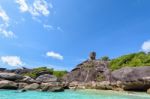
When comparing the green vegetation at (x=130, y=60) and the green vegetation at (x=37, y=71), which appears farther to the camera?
the green vegetation at (x=37, y=71)

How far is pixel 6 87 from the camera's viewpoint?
33938 millimetres

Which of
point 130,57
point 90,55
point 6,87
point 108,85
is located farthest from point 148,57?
point 6,87

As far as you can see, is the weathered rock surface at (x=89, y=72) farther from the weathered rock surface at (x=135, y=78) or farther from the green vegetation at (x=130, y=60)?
the weathered rock surface at (x=135, y=78)

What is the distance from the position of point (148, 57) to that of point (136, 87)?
11.7 metres

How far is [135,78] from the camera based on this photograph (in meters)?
28.5

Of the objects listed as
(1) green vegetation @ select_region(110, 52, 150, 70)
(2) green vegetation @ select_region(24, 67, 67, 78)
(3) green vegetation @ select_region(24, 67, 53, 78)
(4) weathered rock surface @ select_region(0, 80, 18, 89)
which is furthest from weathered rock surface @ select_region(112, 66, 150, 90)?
(3) green vegetation @ select_region(24, 67, 53, 78)

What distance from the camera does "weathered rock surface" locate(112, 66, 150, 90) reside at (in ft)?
91.9

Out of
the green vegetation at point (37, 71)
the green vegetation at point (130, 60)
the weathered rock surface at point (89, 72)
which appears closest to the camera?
the weathered rock surface at point (89, 72)

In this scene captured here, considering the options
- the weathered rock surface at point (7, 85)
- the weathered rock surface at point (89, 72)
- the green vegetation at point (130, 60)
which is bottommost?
the weathered rock surface at point (7, 85)

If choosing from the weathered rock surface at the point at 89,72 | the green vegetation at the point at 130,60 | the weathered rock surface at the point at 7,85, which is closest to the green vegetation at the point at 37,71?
the weathered rock surface at the point at 89,72

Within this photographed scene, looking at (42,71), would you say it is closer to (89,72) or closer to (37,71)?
(37,71)

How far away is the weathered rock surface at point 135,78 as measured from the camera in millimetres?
28000

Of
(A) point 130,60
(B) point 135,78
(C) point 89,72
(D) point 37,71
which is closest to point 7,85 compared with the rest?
(C) point 89,72

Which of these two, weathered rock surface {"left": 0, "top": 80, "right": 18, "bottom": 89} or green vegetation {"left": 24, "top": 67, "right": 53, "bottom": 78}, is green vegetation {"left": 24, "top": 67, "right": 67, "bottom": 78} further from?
weathered rock surface {"left": 0, "top": 80, "right": 18, "bottom": 89}
